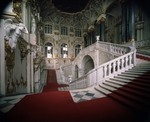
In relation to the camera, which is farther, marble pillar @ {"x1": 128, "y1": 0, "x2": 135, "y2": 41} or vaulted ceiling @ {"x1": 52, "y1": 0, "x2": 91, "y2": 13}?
vaulted ceiling @ {"x1": 52, "y1": 0, "x2": 91, "y2": 13}

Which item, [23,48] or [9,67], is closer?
[9,67]

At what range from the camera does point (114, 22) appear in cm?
1530

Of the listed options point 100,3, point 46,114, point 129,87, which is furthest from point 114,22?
point 46,114

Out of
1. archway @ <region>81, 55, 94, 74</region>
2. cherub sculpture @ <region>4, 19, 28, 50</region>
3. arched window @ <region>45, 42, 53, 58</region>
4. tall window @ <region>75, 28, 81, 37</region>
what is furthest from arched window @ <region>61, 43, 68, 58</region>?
cherub sculpture @ <region>4, 19, 28, 50</region>

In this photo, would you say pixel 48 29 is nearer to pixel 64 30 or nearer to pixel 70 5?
pixel 64 30

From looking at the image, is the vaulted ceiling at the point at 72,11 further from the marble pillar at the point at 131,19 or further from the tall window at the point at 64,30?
the marble pillar at the point at 131,19

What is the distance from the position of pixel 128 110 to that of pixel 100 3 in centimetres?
1663

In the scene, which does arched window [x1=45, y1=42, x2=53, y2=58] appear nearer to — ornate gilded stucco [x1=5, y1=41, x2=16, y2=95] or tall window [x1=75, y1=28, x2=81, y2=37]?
tall window [x1=75, y1=28, x2=81, y2=37]

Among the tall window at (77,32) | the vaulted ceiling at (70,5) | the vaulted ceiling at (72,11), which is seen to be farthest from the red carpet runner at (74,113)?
the tall window at (77,32)

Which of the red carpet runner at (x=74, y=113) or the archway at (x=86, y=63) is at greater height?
the archway at (x=86, y=63)

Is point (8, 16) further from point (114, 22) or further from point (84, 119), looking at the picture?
point (114, 22)

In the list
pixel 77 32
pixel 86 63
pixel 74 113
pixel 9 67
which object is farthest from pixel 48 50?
pixel 74 113

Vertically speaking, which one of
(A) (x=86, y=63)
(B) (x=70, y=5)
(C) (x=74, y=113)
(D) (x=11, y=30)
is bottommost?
(C) (x=74, y=113)

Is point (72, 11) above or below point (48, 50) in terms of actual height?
above
